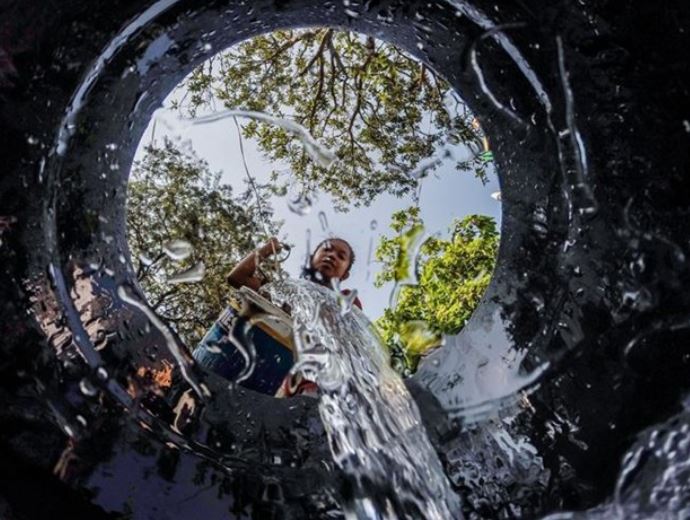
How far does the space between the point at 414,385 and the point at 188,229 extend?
2337 mm

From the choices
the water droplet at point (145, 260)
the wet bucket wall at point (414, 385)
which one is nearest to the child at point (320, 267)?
the water droplet at point (145, 260)

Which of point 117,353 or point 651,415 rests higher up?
point 117,353

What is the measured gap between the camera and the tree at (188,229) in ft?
9.81

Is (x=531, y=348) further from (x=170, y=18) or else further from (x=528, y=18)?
(x=170, y=18)

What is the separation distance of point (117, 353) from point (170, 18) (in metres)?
0.69

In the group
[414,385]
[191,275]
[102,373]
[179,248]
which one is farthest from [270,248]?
[102,373]

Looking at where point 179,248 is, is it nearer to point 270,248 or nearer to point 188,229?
point 188,229

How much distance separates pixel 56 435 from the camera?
1146 mm

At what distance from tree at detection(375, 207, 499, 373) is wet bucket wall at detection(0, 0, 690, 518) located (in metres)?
2.04

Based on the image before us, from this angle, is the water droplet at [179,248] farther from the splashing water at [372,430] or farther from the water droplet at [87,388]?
the water droplet at [87,388]

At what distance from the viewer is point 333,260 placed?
282cm

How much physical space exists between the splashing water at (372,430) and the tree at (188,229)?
103cm

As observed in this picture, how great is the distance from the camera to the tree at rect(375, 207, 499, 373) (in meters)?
4.09

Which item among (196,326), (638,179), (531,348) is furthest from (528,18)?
(196,326)
